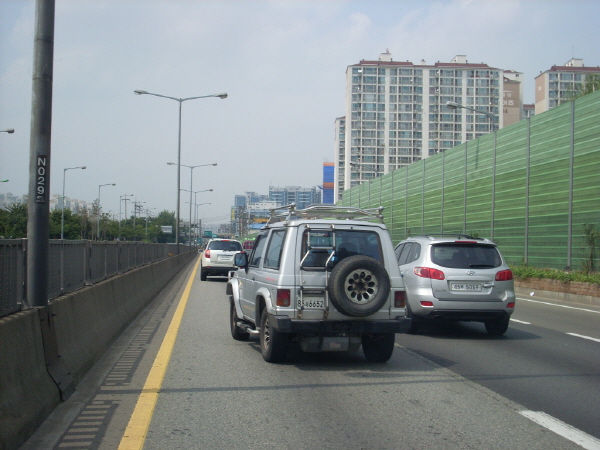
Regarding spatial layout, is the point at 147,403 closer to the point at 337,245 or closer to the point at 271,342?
the point at 271,342

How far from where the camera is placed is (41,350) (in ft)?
20.2

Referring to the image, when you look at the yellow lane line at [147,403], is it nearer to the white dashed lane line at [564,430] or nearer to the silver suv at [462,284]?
the white dashed lane line at [564,430]

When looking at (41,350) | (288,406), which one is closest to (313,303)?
(288,406)

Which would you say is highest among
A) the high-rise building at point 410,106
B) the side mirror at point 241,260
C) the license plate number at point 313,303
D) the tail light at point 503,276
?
the high-rise building at point 410,106

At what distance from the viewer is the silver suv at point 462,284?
11.3 metres

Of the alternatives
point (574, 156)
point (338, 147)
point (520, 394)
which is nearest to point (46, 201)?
point (520, 394)

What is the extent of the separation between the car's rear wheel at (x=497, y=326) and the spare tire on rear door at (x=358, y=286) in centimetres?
439

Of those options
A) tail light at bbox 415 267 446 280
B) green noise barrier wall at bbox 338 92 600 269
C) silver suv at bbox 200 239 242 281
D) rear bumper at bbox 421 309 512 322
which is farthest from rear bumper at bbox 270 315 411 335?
silver suv at bbox 200 239 242 281

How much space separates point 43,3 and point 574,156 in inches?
786

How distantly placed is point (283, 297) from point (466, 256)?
470 centimetres

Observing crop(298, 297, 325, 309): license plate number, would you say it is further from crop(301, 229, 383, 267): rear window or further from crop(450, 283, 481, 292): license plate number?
crop(450, 283, 481, 292): license plate number

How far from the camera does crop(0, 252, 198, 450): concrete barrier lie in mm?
5008

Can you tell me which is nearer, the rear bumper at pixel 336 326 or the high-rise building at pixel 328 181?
the rear bumper at pixel 336 326

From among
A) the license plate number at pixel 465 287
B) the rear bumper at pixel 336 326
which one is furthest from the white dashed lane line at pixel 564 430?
the license plate number at pixel 465 287
